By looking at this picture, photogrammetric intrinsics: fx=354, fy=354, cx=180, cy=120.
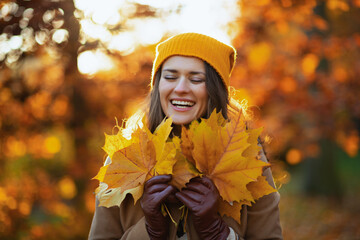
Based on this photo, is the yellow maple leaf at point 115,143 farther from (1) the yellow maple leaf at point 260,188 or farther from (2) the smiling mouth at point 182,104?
(1) the yellow maple leaf at point 260,188

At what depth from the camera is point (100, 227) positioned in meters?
1.99

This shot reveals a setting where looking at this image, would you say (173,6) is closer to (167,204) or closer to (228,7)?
(228,7)

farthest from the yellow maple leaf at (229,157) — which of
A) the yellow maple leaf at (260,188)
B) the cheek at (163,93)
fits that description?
the cheek at (163,93)

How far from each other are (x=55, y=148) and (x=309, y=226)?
18.4 feet

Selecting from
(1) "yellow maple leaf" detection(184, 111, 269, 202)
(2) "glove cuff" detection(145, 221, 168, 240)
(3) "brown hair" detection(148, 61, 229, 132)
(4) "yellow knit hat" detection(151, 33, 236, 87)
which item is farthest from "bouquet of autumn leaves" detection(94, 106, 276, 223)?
(4) "yellow knit hat" detection(151, 33, 236, 87)

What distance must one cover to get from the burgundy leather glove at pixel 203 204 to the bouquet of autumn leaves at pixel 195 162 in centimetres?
4

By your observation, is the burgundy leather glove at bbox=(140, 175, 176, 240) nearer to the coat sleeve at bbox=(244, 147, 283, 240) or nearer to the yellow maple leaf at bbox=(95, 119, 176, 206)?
the yellow maple leaf at bbox=(95, 119, 176, 206)

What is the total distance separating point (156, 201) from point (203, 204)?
8.9 inches

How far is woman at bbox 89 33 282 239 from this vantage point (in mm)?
1733

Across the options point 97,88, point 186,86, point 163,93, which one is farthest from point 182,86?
point 97,88

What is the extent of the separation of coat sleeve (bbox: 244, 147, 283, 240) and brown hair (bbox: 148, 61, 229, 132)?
491 millimetres

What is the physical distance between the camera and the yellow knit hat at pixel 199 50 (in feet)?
6.77

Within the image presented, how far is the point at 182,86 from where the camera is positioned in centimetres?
202

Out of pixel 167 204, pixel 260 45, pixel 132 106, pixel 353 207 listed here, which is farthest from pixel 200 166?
pixel 353 207
